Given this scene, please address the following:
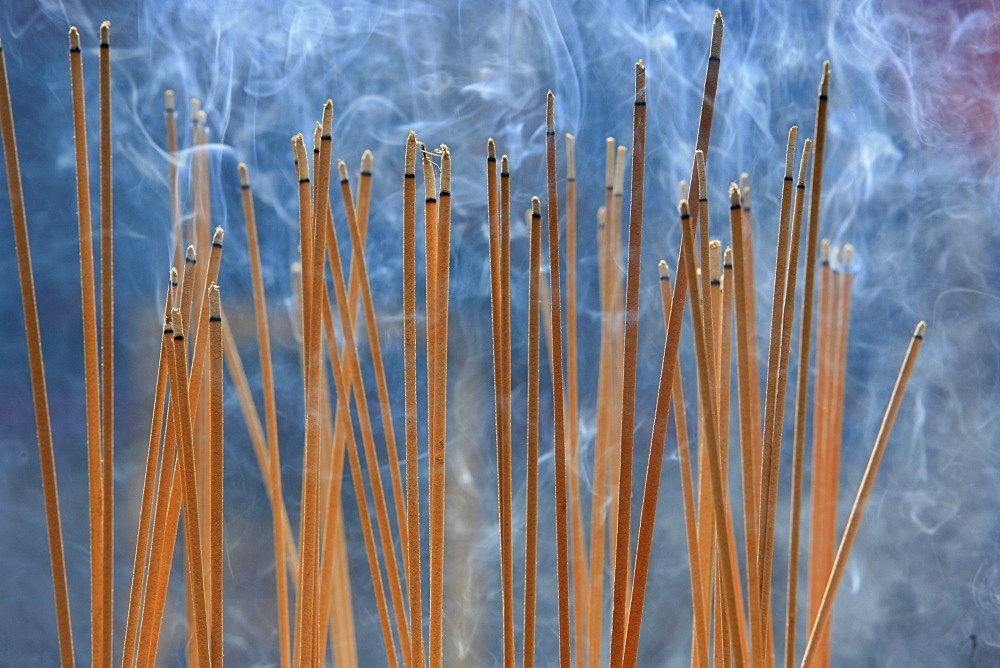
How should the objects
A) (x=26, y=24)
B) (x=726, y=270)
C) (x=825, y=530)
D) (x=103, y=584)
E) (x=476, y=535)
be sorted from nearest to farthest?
1. (x=103, y=584)
2. (x=726, y=270)
3. (x=825, y=530)
4. (x=26, y=24)
5. (x=476, y=535)

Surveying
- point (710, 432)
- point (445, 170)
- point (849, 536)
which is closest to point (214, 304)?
point (445, 170)

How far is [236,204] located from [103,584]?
70cm

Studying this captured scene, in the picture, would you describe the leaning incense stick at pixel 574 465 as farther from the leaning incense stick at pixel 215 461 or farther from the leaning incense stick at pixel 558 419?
the leaning incense stick at pixel 215 461

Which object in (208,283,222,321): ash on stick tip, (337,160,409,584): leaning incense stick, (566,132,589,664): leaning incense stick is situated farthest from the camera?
(566,132,589,664): leaning incense stick

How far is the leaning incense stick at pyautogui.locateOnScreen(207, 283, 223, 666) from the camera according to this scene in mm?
428

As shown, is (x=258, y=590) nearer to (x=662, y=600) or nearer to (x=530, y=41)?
(x=662, y=600)

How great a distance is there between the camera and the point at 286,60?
3.66 feet

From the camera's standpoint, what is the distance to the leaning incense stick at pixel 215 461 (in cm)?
43

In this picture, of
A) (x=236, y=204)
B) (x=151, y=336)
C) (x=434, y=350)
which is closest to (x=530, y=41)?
(x=236, y=204)

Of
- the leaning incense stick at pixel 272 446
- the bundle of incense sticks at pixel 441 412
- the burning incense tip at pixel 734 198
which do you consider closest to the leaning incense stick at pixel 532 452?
the bundle of incense sticks at pixel 441 412

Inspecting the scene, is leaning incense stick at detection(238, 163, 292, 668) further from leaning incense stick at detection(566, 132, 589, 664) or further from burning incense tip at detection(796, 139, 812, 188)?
burning incense tip at detection(796, 139, 812, 188)

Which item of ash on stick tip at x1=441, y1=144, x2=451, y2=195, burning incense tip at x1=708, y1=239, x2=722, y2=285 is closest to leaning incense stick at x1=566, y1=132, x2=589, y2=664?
burning incense tip at x1=708, y1=239, x2=722, y2=285

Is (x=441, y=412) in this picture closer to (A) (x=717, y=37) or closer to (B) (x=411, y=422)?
(B) (x=411, y=422)

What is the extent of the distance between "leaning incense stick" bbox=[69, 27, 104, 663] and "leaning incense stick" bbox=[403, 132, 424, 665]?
0.55 ft
